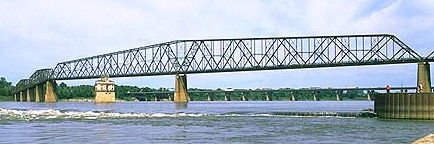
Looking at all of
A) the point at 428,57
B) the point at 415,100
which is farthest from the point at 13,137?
the point at 428,57

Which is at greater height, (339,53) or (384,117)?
(339,53)

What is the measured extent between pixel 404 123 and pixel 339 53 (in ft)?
402

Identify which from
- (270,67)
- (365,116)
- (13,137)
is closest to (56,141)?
(13,137)

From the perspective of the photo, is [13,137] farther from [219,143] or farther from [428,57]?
[428,57]

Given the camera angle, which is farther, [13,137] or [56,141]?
[13,137]

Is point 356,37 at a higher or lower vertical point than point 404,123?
higher

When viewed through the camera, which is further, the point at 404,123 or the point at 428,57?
the point at 428,57

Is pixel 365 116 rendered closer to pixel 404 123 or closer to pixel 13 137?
pixel 404 123

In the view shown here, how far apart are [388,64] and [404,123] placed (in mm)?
111484

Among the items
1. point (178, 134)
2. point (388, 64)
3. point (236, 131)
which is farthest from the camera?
point (388, 64)

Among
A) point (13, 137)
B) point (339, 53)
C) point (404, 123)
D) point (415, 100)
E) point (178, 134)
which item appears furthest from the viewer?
point (339, 53)

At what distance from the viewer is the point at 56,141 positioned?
39.8 metres

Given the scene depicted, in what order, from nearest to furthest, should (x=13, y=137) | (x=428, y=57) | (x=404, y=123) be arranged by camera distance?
1. (x=13, y=137)
2. (x=404, y=123)
3. (x=428, y=57)

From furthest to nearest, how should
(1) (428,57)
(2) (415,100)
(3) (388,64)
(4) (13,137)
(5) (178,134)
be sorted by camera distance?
(3) (388,64)
(1) (428,57)
(2) (415,100)
(5) (178,134)
(4) (13,137)
